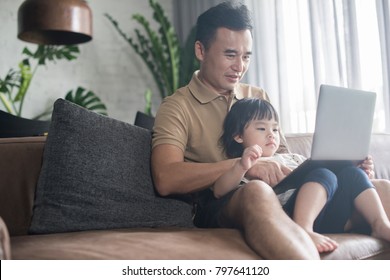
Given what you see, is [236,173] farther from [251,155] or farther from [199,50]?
[199,50]

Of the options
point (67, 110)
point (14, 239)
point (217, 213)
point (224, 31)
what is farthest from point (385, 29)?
point (14, 239)

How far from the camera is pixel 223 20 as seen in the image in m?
1.76

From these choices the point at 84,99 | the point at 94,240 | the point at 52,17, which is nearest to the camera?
the point at 94,240

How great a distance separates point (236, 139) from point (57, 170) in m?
0.57

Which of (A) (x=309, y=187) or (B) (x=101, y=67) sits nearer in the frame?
(A) (x=309, y=187)

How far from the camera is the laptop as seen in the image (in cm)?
130

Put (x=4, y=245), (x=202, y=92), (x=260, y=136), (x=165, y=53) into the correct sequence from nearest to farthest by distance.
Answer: (x=4, y=245)
(x=260, y=136)
(x=202, y=92)
(x=165, y=53)

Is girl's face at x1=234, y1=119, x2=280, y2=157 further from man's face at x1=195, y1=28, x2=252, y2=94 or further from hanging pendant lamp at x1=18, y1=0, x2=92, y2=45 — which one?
hanging pendant lamp at x1=18, y1=0, x2=92, y2=45

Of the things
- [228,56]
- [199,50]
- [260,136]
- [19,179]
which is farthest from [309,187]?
[19,179]

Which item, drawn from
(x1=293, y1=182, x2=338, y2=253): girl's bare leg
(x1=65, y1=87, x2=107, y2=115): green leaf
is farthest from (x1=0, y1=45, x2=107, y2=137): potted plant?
(x1=293, y1=182, x2=338, y2=253): girl's bare leg

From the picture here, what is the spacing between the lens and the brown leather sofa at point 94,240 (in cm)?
106

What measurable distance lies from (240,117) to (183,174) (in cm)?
30

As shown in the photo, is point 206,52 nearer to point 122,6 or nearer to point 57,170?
point 57,170

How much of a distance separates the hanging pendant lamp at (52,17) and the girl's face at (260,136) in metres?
1.18
